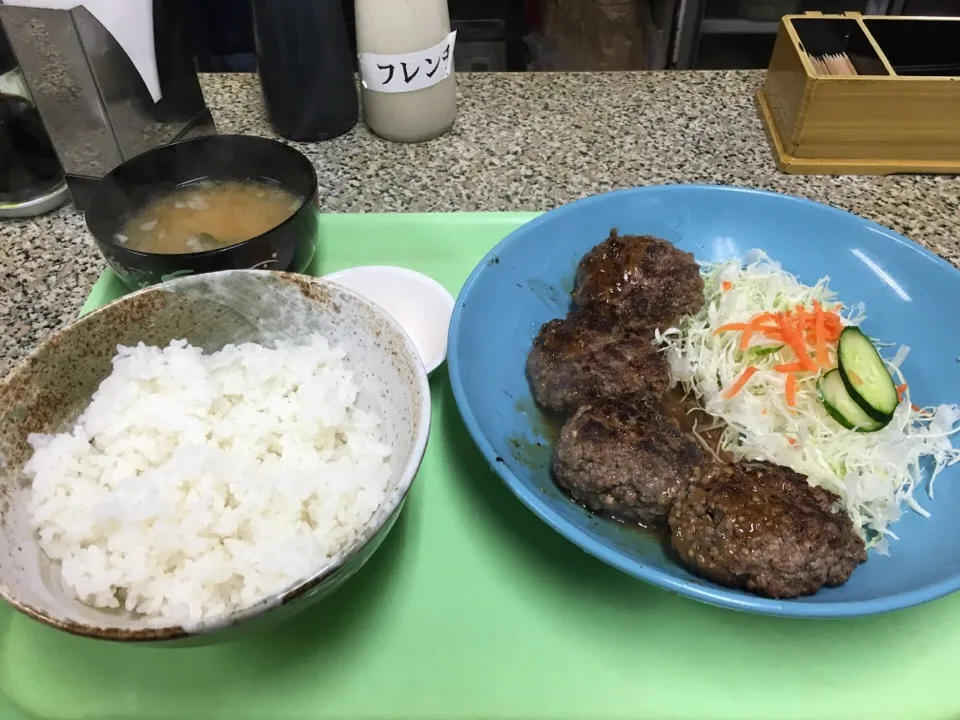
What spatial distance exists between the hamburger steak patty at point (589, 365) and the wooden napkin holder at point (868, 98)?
45.3 inches

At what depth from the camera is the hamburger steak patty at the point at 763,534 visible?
3.65ft

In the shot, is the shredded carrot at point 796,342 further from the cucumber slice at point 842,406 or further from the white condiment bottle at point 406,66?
the white condiment bottle at point 406,66

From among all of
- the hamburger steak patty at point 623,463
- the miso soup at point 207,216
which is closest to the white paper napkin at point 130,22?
the miso soup at point 207,216

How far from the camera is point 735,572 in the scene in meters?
1.12

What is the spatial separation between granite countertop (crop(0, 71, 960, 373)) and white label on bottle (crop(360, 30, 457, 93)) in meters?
0.24

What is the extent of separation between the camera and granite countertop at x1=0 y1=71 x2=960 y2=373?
1979mm

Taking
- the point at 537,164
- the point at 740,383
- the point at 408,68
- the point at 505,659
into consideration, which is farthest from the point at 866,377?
the point at 408,68

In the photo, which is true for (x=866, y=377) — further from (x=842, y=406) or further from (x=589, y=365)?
(x=589, y=365)

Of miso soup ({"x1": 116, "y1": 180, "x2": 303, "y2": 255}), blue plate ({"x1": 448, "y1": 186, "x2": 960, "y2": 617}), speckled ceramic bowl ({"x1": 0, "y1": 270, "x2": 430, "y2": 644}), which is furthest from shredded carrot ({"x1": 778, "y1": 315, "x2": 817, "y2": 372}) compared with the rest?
miso soup ({"x1": 116, "y1": 180, "x2": 303, "y2": 255})

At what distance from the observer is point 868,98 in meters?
2.05

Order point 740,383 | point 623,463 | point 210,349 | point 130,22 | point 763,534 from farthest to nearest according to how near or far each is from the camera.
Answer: point 130,22
point 740,383
point 210,349
point 623,463
point 763,534

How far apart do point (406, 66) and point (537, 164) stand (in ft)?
1.75

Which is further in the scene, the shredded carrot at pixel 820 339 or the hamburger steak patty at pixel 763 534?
the shredded carrot at pixel 820 339

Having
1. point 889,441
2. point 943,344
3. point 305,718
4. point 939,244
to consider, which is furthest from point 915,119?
point 305,718
